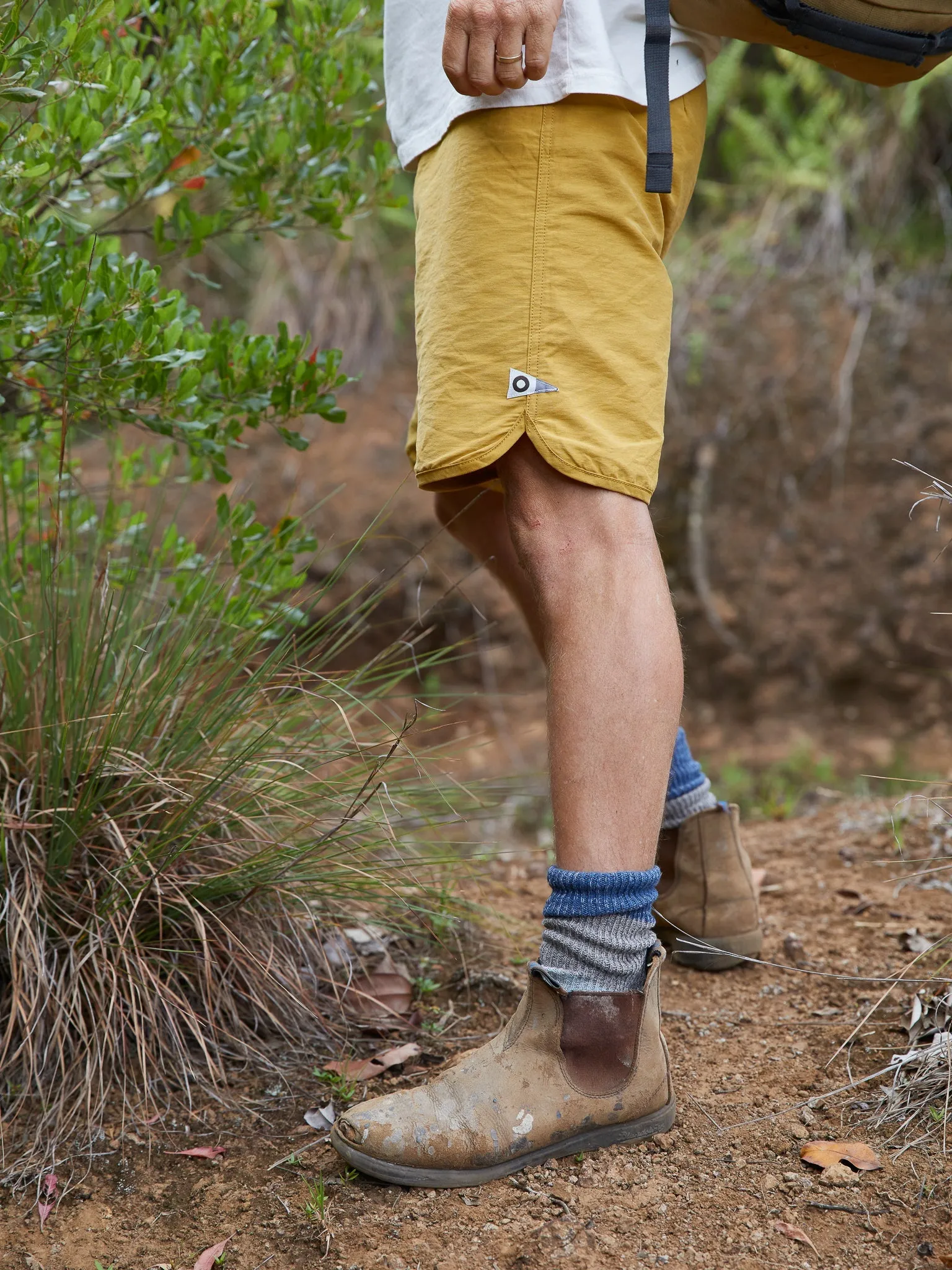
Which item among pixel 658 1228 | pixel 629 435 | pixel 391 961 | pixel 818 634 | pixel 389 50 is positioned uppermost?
pixel 389 50

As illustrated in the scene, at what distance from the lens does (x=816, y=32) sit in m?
1.39

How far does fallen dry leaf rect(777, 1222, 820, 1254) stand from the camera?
1.27 m

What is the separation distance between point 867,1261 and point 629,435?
3.33 ft

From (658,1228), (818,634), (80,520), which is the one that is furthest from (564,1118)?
(818,634)

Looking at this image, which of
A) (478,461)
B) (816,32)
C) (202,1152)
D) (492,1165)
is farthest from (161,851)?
(816,32)

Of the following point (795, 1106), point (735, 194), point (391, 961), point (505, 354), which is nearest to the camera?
point (505, 354)

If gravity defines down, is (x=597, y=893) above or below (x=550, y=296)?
below

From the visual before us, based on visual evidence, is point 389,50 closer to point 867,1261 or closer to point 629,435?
point 629,435

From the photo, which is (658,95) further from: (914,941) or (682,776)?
(914,941)

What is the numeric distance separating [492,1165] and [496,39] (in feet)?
4.56

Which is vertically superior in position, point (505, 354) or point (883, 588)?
point (505, 354)

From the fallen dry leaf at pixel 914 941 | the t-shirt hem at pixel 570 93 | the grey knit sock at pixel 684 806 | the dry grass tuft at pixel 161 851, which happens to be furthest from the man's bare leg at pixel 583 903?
the fallen dry leaf at pixel 914 941

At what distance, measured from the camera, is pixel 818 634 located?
4.38m

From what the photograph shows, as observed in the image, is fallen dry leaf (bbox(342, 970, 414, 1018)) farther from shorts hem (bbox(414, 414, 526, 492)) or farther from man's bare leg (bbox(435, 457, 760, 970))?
shorts hem (bbox(414, 414, 526, 492))
